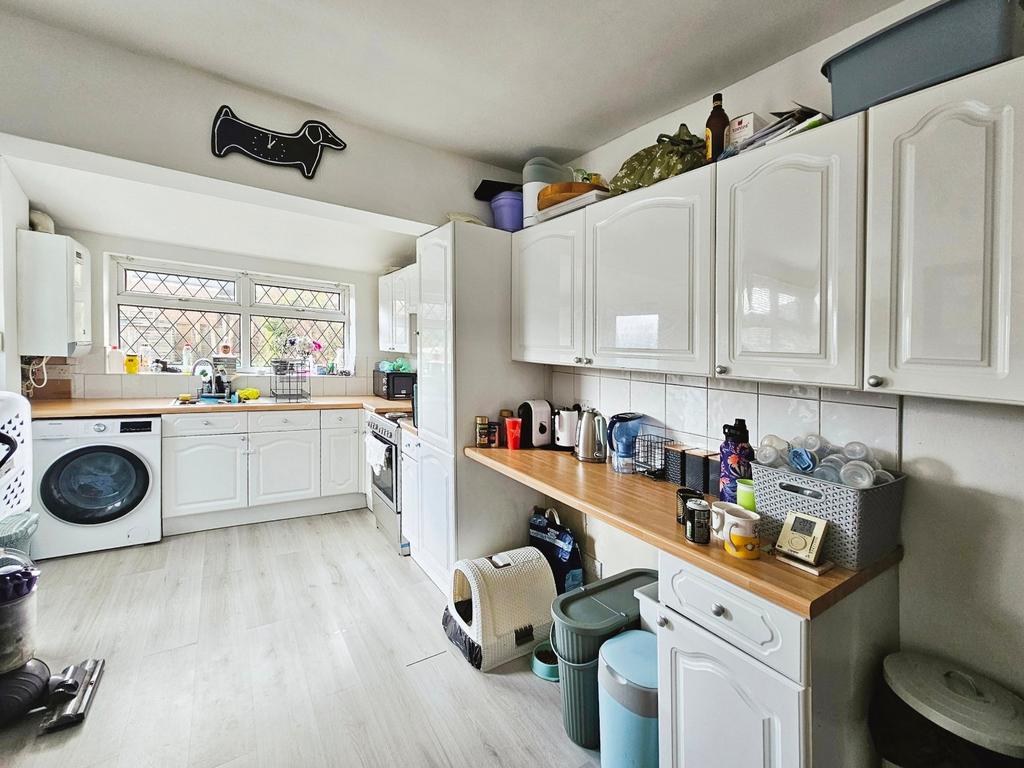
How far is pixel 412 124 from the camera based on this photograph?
7.04 feet

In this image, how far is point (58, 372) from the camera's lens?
10.7 ft

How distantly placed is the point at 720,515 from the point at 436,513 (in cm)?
161

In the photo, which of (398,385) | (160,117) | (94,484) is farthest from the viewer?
(398,385)

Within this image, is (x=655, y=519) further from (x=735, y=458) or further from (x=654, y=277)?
(x=654, y=277)

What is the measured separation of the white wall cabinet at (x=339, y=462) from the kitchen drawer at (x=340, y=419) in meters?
0.03

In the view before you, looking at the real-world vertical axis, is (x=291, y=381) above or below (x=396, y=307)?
below

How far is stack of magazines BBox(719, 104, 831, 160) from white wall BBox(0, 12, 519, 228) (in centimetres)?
148

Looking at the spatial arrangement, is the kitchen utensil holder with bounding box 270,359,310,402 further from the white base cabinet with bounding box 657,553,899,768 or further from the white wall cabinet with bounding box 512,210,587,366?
the white base cabinet with bounding box 657,553,899,768

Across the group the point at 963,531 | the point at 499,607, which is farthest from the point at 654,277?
the point at 499,607

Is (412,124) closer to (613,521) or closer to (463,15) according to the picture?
(463,15)

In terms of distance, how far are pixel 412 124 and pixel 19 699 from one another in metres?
2.75

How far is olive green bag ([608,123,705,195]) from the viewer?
5.30 ft

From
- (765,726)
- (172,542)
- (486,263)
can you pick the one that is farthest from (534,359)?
(172,542)

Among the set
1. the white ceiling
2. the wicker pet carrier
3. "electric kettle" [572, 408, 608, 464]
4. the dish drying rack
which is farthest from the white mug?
the dish drying rack
